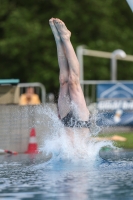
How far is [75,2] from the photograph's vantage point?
38.8m

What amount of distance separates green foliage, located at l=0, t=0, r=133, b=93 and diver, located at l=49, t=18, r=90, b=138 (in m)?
23.1

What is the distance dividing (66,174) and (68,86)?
191 cm

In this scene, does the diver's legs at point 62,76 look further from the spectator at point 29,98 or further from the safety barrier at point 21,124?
the spectator at point 29,98

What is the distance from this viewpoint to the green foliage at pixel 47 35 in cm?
3734

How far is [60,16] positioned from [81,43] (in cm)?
156

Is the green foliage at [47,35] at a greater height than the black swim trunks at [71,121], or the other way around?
the green foliage at [47,35]

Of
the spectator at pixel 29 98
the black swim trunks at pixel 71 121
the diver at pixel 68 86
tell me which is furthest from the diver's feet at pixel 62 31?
the spectator at pixel 29 98

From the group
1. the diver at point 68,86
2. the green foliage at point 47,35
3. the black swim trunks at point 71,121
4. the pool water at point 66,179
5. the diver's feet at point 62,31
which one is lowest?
the pool water at point 66,179

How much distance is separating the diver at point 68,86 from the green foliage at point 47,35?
23.1 metres

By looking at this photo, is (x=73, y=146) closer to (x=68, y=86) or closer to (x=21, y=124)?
(x=68, y=86)

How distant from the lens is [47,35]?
123 feet

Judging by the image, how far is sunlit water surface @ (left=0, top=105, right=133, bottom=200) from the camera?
412 inches

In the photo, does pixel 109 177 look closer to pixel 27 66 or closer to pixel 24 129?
pixel 24 129

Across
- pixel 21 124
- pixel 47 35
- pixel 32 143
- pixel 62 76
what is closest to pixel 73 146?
pixel 62 76
